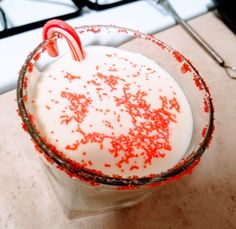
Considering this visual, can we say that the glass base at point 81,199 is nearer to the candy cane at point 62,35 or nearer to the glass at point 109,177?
the glass at point 109,177

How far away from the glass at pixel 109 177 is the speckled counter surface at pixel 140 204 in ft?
0.09

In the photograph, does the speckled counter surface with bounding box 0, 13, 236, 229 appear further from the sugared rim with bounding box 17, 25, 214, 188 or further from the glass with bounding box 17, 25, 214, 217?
the sugared rim with bounding box 17, 25, 214, 188

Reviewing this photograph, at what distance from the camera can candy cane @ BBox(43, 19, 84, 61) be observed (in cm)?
53

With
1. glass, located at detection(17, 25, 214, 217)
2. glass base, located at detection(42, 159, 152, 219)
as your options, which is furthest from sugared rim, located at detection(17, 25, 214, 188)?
glass base, located at detection(42, 159, 152, 219)

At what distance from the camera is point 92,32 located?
0.65 meters

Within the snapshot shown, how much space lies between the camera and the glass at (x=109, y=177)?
1.34 feet

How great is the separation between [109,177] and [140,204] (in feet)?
0.72

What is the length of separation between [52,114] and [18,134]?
5.5 inches

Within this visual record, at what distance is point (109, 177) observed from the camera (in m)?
0.39

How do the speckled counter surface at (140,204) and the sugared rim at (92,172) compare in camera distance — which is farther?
the speckled counter surface at (140,204)

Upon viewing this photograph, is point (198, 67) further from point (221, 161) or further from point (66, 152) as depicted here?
point (66, 152)

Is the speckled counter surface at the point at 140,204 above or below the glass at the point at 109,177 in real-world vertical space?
below


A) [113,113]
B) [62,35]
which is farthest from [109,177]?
[62,35]

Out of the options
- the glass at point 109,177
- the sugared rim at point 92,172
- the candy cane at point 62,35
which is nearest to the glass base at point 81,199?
the glass at point 109,177
